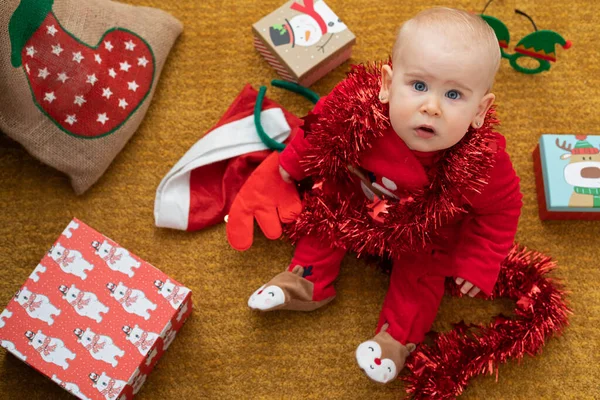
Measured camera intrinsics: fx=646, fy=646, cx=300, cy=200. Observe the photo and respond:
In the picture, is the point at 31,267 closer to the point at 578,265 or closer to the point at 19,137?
the point at 19,137

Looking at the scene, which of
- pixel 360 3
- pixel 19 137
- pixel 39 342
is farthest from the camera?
pixel 360 3

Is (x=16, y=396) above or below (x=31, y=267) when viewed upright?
below

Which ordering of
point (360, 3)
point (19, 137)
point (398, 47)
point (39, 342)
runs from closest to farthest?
point (398, 47) → point (39, 342) → point (19, 137) → point (360, 3)

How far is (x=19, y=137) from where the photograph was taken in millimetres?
1171

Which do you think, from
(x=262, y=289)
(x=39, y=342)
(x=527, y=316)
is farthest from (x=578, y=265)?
(x=39, y=342)

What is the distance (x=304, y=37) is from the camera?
4.13 ft

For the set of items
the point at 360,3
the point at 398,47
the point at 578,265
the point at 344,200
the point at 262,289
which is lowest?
the point at 578,265

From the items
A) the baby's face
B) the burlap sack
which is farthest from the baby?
the burlap sack

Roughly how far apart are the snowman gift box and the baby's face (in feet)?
1.18

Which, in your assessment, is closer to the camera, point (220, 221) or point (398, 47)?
point (398, 47)

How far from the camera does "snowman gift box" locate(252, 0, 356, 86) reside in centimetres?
125

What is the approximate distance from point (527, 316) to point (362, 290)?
29 centimetres

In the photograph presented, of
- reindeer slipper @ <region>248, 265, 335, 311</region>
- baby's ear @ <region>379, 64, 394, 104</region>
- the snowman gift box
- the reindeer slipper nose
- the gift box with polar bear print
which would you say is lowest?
reindeer slipper @ <region>248, 265, 335, 311</region>

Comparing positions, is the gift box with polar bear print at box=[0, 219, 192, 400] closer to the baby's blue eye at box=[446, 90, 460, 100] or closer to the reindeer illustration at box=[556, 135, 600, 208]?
the baby's blue eye at box=[446, 90, 460, 100]
